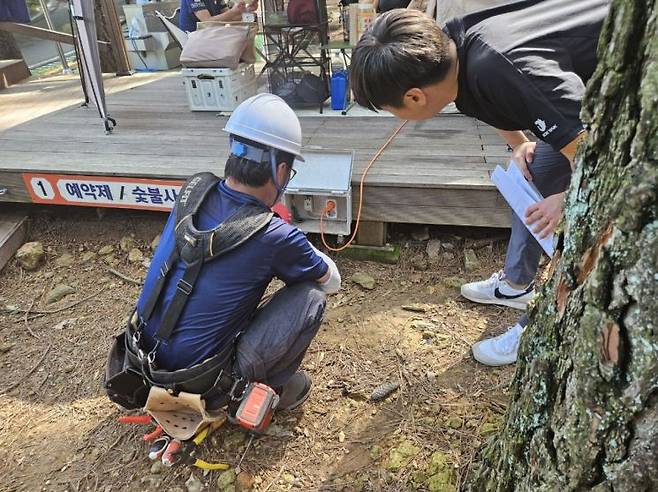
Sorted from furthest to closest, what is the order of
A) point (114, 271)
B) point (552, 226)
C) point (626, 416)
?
point (114, 271)
point (552, 226)
point (626, 416)

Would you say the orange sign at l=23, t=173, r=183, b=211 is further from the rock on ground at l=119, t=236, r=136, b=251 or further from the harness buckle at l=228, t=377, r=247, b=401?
the harness buckle at l=228, t=377, r=247, b=401

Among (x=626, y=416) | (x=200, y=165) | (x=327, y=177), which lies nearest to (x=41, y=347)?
(x=200, y=165)

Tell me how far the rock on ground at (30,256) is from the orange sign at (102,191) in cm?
33

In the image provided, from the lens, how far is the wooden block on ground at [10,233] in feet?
11.0

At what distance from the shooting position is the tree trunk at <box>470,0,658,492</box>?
0.64 m

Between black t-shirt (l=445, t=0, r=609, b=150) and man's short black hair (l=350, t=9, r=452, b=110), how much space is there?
3.8 inches

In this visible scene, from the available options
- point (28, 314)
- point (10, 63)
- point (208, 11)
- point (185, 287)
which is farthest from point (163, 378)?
point (10, 63)

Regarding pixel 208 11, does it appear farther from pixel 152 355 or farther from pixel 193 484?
pixel 193 484

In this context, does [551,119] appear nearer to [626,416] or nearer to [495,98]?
[495,98]

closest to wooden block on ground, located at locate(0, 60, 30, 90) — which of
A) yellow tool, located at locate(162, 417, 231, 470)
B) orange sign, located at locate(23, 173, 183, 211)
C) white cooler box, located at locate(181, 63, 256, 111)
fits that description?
white cooler box, located at locate(181, 63, 256, 111)

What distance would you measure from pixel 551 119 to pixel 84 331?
8.41 ft

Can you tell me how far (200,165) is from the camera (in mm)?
3221

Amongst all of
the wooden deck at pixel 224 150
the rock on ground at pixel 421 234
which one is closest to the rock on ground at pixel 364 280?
the wooden deck at pixel 224 150

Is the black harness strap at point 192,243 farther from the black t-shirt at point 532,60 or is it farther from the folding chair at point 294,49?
the folding chair at point 294,49
